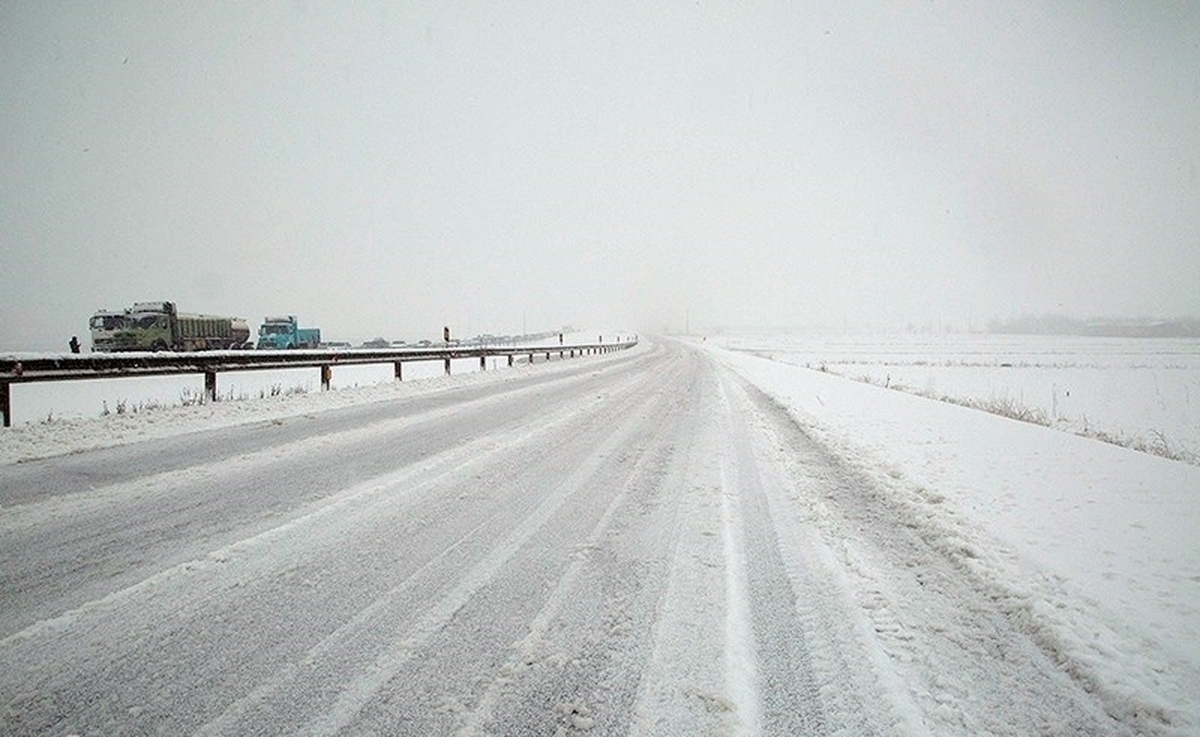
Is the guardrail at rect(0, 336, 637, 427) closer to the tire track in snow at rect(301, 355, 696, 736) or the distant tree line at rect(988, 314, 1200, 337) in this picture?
the tire track in snow at rect(301, 355, 696, 736)

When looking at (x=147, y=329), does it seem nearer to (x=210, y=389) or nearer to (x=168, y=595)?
(x=210, y=389)

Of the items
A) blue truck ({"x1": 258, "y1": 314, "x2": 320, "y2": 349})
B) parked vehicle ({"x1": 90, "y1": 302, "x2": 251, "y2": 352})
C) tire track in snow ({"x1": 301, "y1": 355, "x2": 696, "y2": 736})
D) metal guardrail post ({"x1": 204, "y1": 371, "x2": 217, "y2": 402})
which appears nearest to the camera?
tire track in snow ({"x1": 301, "y1": 355, "x2": 696, "y2": 736})

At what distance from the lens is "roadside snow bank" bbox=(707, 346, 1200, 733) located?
7.23ft

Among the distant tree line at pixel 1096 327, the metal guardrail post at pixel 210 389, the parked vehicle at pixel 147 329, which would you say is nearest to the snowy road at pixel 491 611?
the metal guardrail post at pixel 210 389

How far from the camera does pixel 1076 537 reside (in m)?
3.58

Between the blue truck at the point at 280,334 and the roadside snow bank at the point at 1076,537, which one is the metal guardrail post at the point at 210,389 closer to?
the roadside snow bank at the point at 1076,537

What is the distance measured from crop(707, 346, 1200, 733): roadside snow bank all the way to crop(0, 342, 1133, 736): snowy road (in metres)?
0.19

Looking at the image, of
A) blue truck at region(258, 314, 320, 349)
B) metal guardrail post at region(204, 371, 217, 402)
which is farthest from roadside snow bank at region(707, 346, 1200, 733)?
blue truck at region(258, 314, 320, 349)

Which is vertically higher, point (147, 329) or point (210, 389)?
point (147, 329)

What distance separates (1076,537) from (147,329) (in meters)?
32.4

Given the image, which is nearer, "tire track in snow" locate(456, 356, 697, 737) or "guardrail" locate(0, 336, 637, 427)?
"tire track in snow" locate(456, 356, 697, 737)

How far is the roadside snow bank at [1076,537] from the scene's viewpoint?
221 cm

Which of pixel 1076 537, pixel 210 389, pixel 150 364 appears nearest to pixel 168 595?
pixel 1076 537

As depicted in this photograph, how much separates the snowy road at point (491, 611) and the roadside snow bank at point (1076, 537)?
185mm
